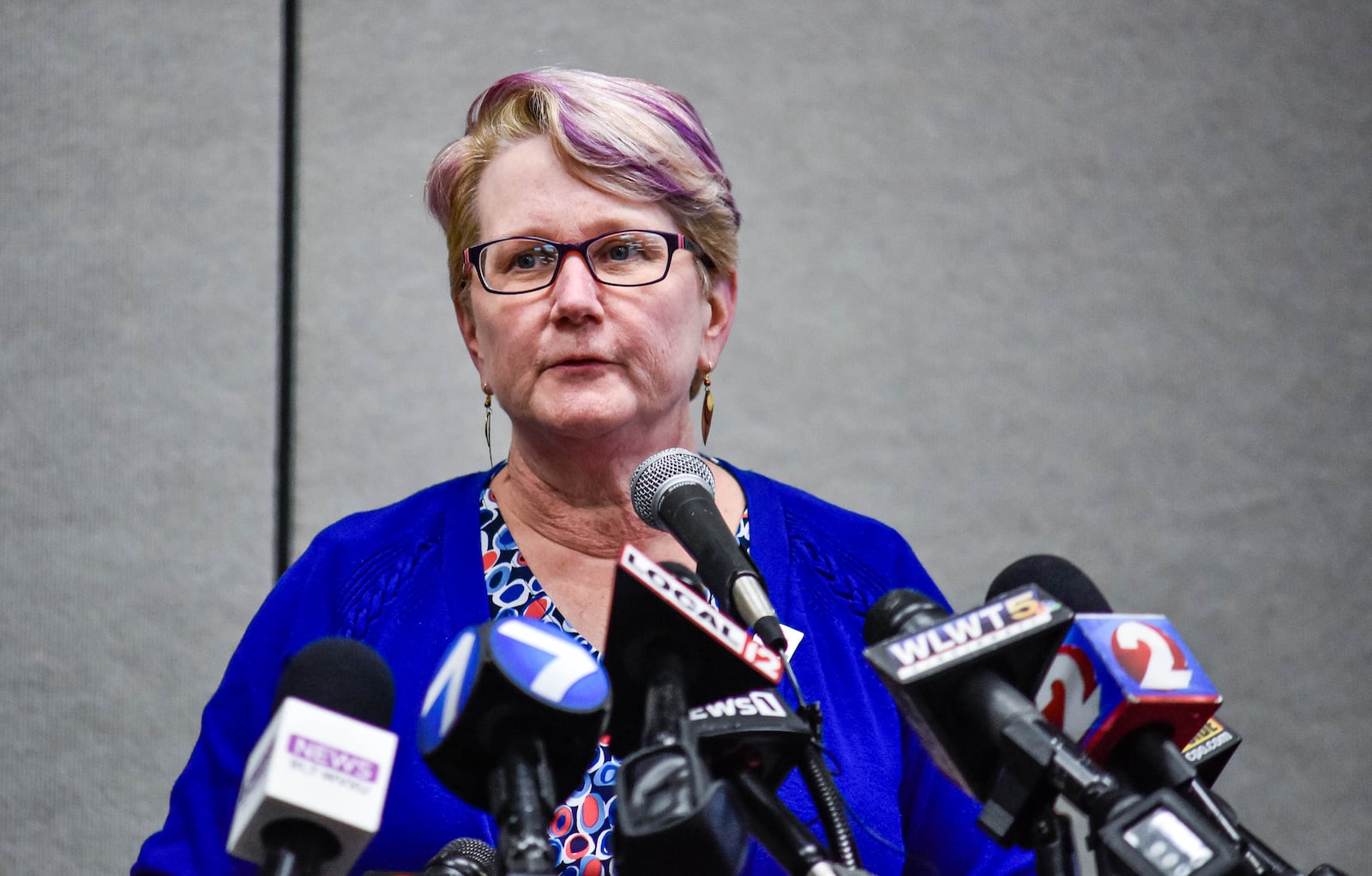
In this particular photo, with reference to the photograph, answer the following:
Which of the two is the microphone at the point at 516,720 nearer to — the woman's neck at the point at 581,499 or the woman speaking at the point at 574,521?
the woman speaking at the point at 574,521

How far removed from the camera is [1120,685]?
0.88 m

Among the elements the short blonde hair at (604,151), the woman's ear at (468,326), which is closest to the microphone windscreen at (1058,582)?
the short blonde hair at (604,151)

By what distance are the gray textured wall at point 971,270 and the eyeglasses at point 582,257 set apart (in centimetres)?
91

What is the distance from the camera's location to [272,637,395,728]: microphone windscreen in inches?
33.8

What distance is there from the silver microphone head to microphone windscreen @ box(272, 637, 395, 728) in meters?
0.28

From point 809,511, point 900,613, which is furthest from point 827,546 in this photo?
point 900,613

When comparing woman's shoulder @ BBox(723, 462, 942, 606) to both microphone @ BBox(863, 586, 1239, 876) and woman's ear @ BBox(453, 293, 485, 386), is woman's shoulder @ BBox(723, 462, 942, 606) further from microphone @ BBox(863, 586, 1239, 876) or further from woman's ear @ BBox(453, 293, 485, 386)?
microphone @ BBox(863, 586, 1239, 876)

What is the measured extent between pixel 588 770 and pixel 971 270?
1655mm

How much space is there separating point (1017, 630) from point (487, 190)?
1.04 m

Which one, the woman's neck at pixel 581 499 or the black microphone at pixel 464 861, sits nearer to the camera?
the black microphone at pixel 464 861

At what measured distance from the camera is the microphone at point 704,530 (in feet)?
3.11

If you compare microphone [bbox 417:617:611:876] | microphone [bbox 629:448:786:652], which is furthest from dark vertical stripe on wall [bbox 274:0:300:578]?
microphone [bbox 417:617:611:876]

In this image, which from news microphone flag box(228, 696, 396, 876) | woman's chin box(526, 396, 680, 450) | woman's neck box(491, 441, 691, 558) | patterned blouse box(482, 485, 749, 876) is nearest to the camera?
news microphone flag box(228, 696, 396, 876)

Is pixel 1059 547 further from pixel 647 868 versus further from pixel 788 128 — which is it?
pixel 647 868
